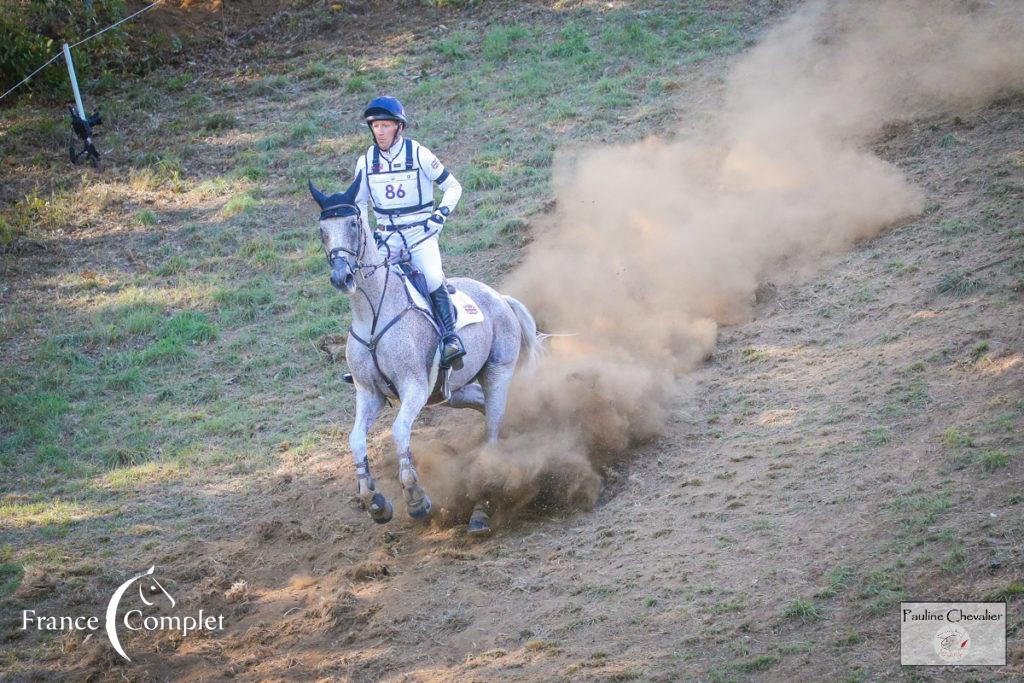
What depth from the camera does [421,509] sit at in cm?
931

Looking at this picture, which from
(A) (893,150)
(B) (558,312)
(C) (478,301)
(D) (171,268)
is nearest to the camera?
(C) (478,301)

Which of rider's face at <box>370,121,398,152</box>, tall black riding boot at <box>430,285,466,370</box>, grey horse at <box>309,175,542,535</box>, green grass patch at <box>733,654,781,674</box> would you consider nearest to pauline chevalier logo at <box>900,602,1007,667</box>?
green grass patch at <box>733,654,781,674</box>

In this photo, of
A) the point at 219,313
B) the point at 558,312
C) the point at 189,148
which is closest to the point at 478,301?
the point at 558,312

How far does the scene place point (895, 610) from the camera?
7070 mm

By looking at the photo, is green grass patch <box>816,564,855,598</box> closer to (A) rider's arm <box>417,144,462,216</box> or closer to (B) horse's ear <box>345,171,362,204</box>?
(A) rider's arm <box>417,144,462,216</box>

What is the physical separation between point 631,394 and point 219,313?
8042 mm

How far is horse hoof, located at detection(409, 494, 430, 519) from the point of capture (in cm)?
930

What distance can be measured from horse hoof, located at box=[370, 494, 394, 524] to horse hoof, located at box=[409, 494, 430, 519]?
22cm

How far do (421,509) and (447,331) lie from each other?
1858 millimetres

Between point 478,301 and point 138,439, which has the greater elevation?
point 478,301

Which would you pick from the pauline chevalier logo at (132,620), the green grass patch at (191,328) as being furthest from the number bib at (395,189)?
the green grass patch at (191,328)

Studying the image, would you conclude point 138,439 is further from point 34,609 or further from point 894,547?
point 894,547

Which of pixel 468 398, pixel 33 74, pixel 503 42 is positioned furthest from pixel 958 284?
pixel 33 74

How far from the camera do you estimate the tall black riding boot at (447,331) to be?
9953mm
